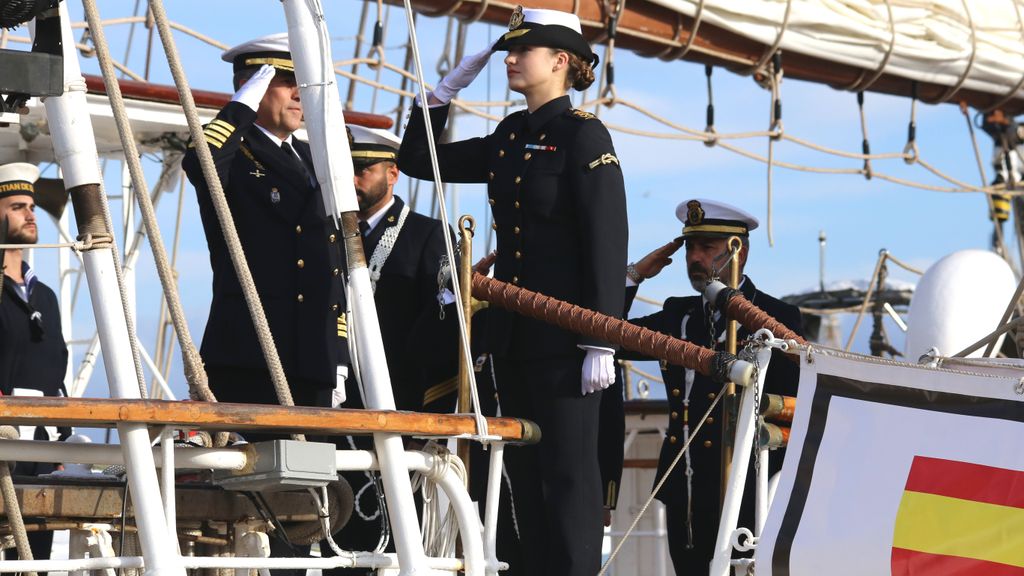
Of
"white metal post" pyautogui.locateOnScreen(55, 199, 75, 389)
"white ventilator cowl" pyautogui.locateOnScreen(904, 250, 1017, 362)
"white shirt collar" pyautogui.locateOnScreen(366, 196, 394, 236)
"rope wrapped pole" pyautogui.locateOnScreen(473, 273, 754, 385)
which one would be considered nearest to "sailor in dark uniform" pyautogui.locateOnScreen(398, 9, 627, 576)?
"rope wrapped pole" pyautogui.locateOnScreen(473, 273, 754, 385)

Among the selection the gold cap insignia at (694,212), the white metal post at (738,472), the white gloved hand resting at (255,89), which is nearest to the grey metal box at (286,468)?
the white metal post at (738,472)

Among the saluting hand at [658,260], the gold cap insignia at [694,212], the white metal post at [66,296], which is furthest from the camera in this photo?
the white metal post at [66,296]

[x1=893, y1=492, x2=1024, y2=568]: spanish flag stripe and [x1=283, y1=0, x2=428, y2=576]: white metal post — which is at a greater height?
[x1=283, y1=0, x2=428, y2=576]: white metal post

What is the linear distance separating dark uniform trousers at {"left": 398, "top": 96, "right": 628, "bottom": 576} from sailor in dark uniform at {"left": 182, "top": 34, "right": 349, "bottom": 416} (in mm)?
458

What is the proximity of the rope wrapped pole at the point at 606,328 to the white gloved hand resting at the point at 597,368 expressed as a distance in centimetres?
11

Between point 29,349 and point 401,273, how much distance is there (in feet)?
5.54

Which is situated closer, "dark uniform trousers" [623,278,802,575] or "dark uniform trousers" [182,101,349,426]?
"dark uniform trousers" [182,101,349,426]

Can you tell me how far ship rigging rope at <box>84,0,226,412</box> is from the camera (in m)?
3.20

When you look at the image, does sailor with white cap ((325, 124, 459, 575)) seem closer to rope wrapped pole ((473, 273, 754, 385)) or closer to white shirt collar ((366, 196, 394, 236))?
white shirt collar ((366, 196, 394, 236))

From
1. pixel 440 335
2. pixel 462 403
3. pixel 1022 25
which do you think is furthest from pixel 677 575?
pixel 1022 25

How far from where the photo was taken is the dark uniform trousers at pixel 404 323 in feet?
14.9

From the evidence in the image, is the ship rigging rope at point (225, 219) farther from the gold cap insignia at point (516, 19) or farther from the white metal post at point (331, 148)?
the gold cap insignia at point (516, 19)

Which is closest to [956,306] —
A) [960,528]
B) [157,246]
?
[960,528]

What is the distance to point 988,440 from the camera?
131 inches
